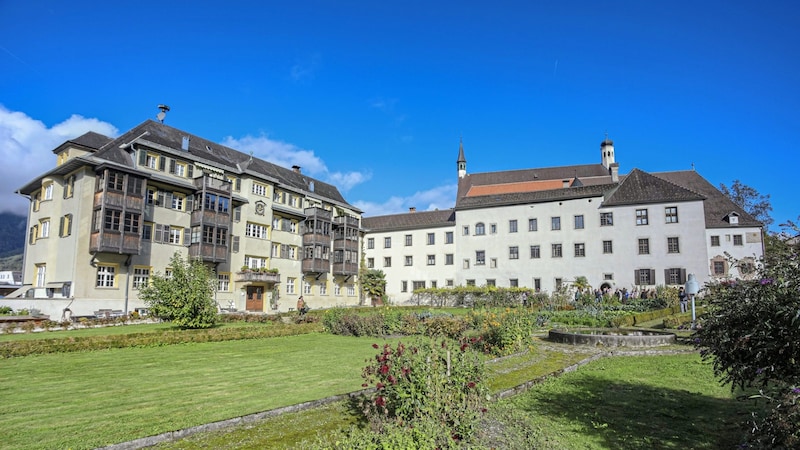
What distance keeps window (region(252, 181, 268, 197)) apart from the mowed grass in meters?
27.7

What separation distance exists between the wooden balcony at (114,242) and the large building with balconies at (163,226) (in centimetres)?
6

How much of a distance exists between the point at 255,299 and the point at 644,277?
35.8m

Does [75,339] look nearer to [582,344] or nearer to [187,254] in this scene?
[582,344]

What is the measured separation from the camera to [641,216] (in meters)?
43.3

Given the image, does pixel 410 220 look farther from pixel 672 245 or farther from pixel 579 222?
pixel 672 245

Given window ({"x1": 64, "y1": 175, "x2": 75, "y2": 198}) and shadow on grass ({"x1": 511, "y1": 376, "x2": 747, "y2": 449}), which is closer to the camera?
shadow on grass ({"x1": 511, "y1": 376, "x2": 747, "y2": 449})


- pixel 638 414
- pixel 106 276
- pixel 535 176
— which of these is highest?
pixel 535 176

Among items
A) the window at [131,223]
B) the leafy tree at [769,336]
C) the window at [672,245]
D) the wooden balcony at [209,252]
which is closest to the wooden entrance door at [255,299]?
the wooden balcony at [209,252]

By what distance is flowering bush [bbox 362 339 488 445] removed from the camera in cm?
512

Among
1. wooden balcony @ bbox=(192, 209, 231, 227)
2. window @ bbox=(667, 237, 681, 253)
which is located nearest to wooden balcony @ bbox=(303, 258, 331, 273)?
wooden balcony @ bbox=(192, 209, 231, 227)

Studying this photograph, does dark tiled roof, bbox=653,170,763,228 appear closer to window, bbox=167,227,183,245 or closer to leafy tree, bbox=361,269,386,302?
leafy tree, bbox=361,269,386,302

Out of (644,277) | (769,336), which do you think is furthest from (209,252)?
(644,277)

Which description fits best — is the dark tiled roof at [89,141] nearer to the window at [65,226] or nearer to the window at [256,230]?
the window at [65,226]

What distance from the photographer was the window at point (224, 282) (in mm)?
37266
